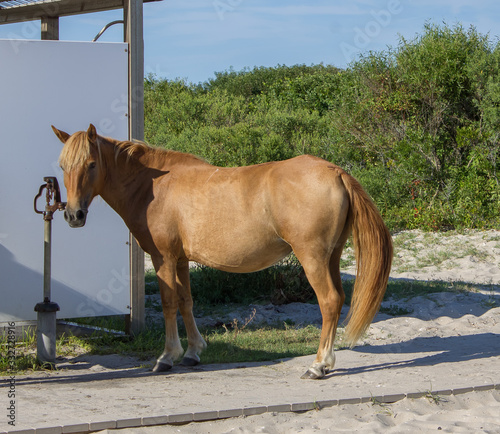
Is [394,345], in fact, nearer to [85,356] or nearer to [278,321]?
[278,321]

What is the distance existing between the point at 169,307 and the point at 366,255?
1753 mm

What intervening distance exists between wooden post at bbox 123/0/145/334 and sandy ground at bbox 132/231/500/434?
107cm

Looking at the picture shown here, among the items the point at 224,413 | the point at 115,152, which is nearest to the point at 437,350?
the point at 224,413

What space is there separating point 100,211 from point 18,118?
1.19 metres

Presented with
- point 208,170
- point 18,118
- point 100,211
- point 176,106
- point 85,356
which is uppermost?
point 176,106

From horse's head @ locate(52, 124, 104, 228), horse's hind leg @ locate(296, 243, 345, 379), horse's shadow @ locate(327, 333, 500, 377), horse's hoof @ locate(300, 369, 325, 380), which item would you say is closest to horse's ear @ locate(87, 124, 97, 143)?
horse's head @ locate(52, 124, 104, 228)

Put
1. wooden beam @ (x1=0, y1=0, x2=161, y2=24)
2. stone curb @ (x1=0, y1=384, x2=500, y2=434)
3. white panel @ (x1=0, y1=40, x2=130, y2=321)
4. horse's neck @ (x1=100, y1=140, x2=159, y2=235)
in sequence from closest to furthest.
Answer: stone curb @ (x1=0, y1=384, x2=500, y2=434)
horse's neck @ (x1=100, y1=140, x2=159, y2=235)
white panel @ (x1=0, y1=40, x2=130, y2=321)
wooden beam @ (x1=0, y1=0, x2=161, y2=24)

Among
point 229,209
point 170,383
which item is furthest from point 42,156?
point 170,383

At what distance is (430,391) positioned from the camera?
4309 mm

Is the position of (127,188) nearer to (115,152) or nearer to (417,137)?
(115,152)

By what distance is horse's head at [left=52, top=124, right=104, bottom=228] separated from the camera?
192 inches

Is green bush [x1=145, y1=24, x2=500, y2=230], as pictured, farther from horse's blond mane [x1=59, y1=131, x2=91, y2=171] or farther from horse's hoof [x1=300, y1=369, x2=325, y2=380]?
horse's blond mane [x1=59, y1=131, x2=91, y2=171]

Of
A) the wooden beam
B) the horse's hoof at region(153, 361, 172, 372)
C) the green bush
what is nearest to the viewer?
the horse's hoof at region(153, 361, 172, 372)

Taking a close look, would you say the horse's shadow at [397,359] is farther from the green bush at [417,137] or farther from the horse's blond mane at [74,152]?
the green bush at [417,137]
